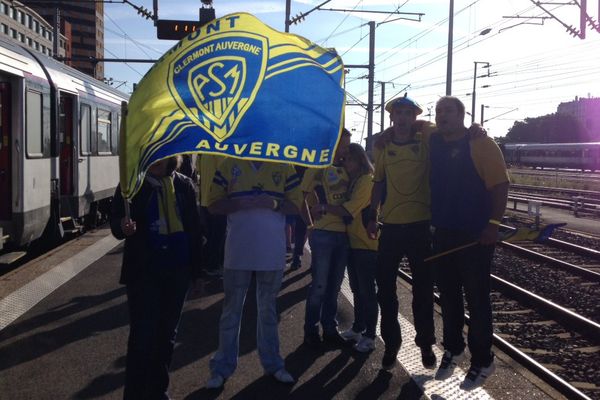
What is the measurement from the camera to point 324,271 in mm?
5781

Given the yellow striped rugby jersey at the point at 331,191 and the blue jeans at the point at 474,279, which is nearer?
the blue jeans at the point at 474,279

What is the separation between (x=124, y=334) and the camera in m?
6.08

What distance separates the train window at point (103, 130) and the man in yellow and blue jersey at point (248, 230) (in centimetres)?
1078

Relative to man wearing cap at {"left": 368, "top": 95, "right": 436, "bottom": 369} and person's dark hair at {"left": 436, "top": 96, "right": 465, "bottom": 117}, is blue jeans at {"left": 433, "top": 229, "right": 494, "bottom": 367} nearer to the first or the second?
man wearing cap at {"left": 368, "top": 95, "right": 436, "bottom": 369}

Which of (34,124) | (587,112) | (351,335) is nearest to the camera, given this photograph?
(351,335)

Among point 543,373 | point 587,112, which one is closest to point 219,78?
point 543,373

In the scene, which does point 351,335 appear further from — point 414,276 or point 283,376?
point 283,376

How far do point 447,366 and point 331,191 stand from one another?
5.74 feet

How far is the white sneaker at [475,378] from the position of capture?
472cm

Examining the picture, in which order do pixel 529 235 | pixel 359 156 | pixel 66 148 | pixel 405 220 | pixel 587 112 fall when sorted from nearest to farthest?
pixel 529 235
pixel 405 220
pixel 359 156
pixel 66 148
pixel 587 112

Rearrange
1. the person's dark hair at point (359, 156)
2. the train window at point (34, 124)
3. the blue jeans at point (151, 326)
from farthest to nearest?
the train window at point (34, 124) < the person's dark hair at point (359, 156) < the blue jeans at point (151, 326)

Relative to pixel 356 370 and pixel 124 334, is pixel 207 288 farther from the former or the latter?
pixel 356 370

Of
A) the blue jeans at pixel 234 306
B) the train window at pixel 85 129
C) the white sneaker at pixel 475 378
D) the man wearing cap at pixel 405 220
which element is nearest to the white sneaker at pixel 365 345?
the man wearing cap at pixel 405 220

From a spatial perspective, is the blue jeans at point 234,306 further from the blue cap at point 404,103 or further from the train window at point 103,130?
the train window at point 103,130
